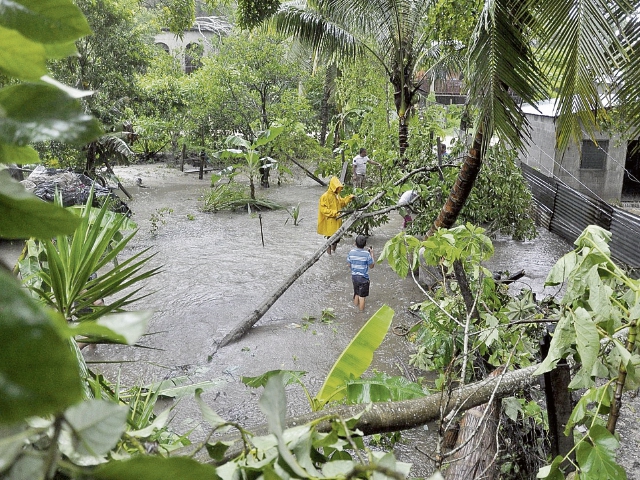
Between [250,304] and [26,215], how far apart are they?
279 inches

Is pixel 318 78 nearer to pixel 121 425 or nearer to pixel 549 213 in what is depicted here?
pixel 549 213

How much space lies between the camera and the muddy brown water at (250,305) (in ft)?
16.9

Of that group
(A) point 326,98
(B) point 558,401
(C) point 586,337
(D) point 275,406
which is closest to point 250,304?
(B) point 558,401

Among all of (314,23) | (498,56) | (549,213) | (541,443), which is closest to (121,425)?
(541,443)

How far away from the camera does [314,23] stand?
1065 cm

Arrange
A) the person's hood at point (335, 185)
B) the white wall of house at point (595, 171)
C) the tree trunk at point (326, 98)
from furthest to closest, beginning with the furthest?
the tree trunk at point (326, 98) → the white wall of house at point (595, 171) → the person's hood at point (335, 185)

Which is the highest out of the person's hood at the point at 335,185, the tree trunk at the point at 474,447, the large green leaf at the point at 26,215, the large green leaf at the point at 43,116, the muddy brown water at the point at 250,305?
the large green leaf at the point at 43,116

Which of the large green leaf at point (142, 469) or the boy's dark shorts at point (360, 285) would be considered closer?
the large green leaf at point (142, 469)

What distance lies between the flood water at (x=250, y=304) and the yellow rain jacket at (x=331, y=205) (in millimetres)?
626

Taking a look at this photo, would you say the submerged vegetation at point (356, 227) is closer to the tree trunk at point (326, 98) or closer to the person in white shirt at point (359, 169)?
the person in white shirt at point (359, 169)

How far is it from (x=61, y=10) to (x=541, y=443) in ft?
12.9

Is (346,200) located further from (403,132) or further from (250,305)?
(403,132)

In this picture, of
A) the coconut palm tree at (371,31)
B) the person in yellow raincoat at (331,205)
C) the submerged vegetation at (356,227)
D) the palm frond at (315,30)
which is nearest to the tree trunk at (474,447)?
the submerged vegetation at (356,227)

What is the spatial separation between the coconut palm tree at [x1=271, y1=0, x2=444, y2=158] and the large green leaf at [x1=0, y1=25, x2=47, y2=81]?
9974 millimetres
